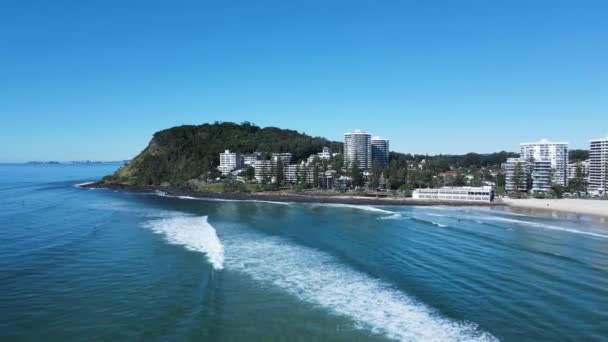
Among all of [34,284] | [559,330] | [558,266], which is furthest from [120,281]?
[558,266]

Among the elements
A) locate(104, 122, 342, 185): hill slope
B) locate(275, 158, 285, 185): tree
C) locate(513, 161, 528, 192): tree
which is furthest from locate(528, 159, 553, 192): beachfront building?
locate(104, 122, 342, 185): hill slope

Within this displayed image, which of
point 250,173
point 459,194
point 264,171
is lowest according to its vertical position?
point 459,194

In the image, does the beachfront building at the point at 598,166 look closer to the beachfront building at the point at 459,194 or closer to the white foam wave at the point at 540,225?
the beachfront building at the point at 459,194

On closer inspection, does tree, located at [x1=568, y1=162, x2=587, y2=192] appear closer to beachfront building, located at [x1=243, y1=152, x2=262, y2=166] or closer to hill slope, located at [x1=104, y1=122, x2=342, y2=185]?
hill slope, located at [x1=104, y1=122, x2=342, y2=185]

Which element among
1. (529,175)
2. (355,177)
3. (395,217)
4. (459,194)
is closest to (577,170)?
(529,175)

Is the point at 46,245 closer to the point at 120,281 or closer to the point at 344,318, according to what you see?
the point at 120,281

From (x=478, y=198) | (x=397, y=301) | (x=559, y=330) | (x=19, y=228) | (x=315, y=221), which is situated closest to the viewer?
(x=559, y=330)

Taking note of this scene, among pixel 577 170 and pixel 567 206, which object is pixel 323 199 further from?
pixel 577 170
